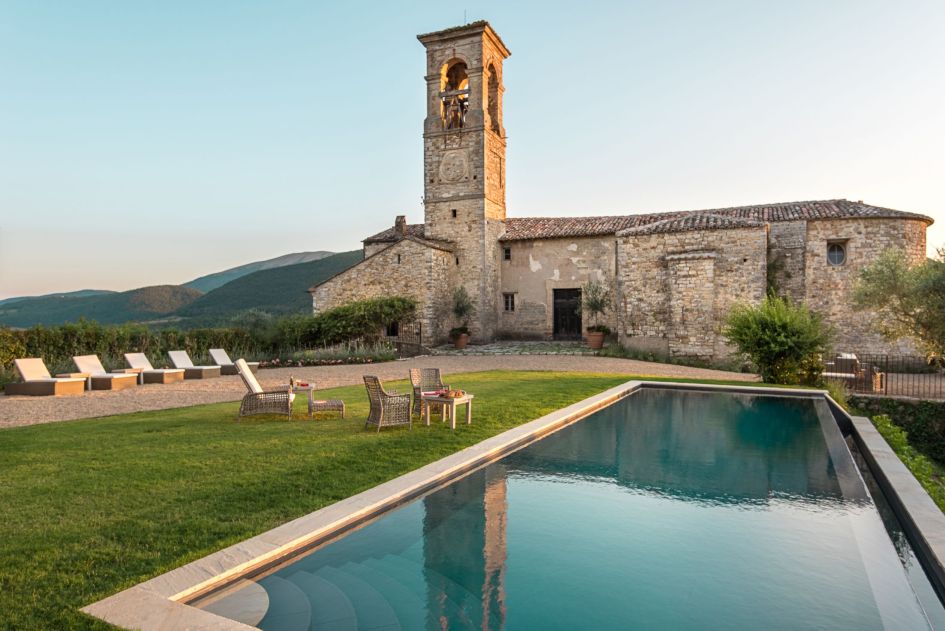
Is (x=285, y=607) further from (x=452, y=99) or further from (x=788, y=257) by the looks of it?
(x=452, y=99)

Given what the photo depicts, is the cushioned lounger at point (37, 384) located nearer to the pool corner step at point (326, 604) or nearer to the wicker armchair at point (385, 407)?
the wicker armchair at point (385, 407)

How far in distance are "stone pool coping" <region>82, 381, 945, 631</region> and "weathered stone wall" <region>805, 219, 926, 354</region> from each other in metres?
14.9

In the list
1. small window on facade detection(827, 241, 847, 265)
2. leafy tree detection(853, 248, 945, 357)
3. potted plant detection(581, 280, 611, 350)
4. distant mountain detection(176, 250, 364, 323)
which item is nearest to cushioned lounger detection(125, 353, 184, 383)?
potted plant detection(581, 280, 611, 350)

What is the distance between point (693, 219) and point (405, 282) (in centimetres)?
1147

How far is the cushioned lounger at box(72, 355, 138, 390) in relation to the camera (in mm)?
11992

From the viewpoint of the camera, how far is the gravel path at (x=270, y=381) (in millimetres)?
9266

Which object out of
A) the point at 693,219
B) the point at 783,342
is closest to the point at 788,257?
the point at 693,219

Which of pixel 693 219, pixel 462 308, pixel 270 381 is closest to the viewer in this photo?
pixel 270 381

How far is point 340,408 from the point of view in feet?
26.2

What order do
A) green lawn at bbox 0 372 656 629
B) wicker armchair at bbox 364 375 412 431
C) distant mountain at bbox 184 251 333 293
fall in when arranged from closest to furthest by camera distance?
green lawn at bbox 0 372 656 629
wicker armchair at bbox 364 375 412 431
distant mountain at bbox 184 251 333 293

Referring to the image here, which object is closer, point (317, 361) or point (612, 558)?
point (612, 558)

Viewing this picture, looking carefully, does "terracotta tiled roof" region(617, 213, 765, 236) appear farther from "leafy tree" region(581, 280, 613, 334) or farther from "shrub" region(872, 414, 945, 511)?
"shrub" region(872, 414, 945, 511)

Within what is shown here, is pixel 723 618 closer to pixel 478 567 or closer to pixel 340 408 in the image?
pixel 478 567

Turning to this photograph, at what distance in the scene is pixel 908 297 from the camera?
14.7 m
